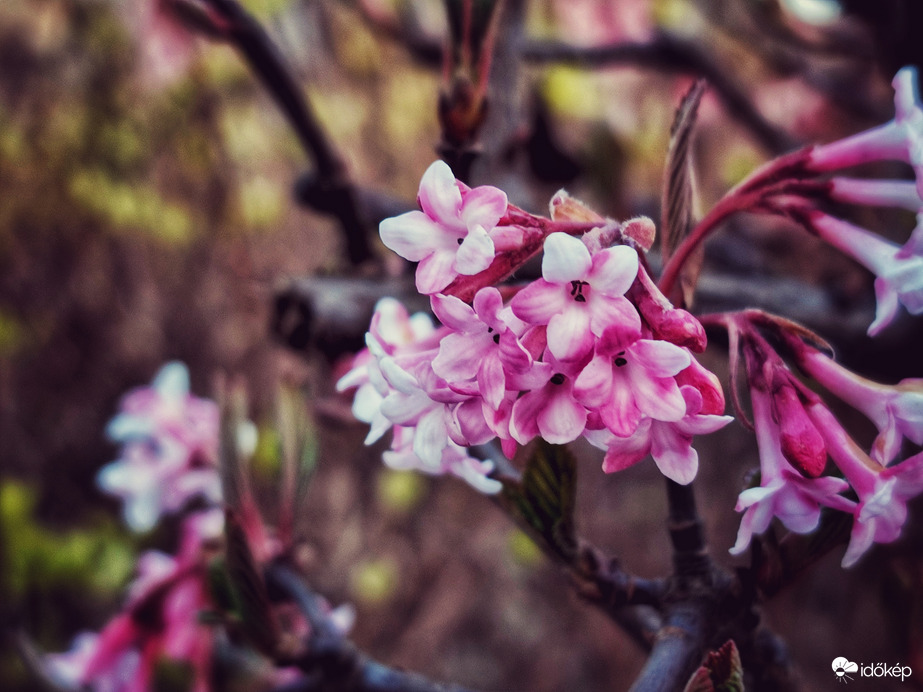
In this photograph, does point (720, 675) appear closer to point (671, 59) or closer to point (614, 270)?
point (614, 270)

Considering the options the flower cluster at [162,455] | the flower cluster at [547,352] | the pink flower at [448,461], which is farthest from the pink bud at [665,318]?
the flower cluster at [162,455]

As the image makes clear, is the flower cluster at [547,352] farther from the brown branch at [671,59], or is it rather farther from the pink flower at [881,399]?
the brown branch at [671,59]

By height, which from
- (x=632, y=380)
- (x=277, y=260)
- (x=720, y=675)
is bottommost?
(x=277, y=260)

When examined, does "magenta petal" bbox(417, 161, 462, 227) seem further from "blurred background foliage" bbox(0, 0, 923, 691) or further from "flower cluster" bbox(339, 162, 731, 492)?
"blurred background foliage" bbox(0, 0, 923, 691)

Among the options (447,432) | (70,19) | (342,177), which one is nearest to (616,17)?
(342,177)

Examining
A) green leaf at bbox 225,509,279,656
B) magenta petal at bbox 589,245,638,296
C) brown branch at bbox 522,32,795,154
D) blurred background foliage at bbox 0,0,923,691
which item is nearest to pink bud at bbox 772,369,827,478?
magenta petal at bbox 589,245,638,296

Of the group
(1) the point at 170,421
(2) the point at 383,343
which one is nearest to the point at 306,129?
(1) the point at 170,421
